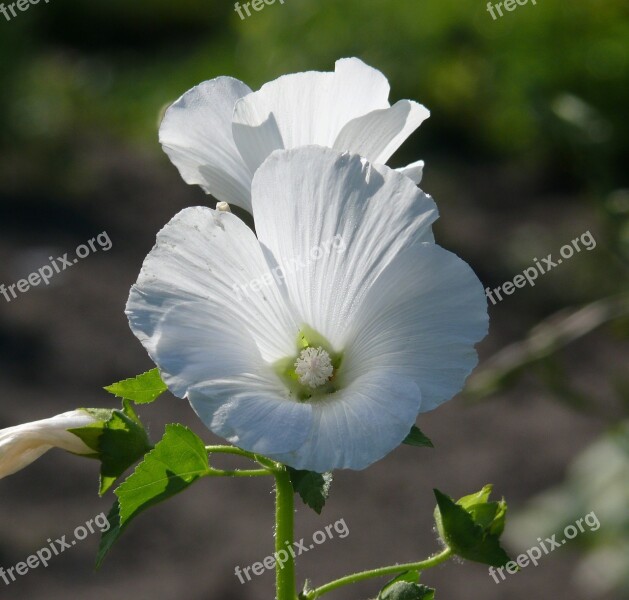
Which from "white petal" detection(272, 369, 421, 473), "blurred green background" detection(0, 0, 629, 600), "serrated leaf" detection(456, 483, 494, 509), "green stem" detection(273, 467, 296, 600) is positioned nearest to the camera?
"white petal" detection(272, 369, 421, 473)

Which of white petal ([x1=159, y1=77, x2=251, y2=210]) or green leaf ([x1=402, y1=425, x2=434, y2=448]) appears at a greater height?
white petal ([x1=159, y1=77, x2=251, y2=210])

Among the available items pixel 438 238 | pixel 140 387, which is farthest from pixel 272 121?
pixel 438 238

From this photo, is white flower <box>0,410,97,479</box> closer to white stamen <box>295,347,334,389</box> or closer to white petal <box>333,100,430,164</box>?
white stamen <box>295,347,334,389</box>

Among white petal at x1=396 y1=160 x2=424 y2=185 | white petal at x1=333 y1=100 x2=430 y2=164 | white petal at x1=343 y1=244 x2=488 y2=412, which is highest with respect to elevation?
white petal at x1=333 y1=100 x2=430 y2=164

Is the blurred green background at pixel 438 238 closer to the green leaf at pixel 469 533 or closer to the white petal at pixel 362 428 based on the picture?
the green leaf at pixel 469 533

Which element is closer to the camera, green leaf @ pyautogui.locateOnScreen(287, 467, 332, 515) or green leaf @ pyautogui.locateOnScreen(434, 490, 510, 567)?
green leaf @ pyautogui.locateOnScreen(287, 467, 332, 515)

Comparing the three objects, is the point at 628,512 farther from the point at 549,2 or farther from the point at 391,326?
the point at 549,2

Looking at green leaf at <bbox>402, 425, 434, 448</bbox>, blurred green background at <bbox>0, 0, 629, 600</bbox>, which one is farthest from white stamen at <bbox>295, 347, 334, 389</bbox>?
blurred green background at <bbox>0, 0, 629, 600</bbox>
